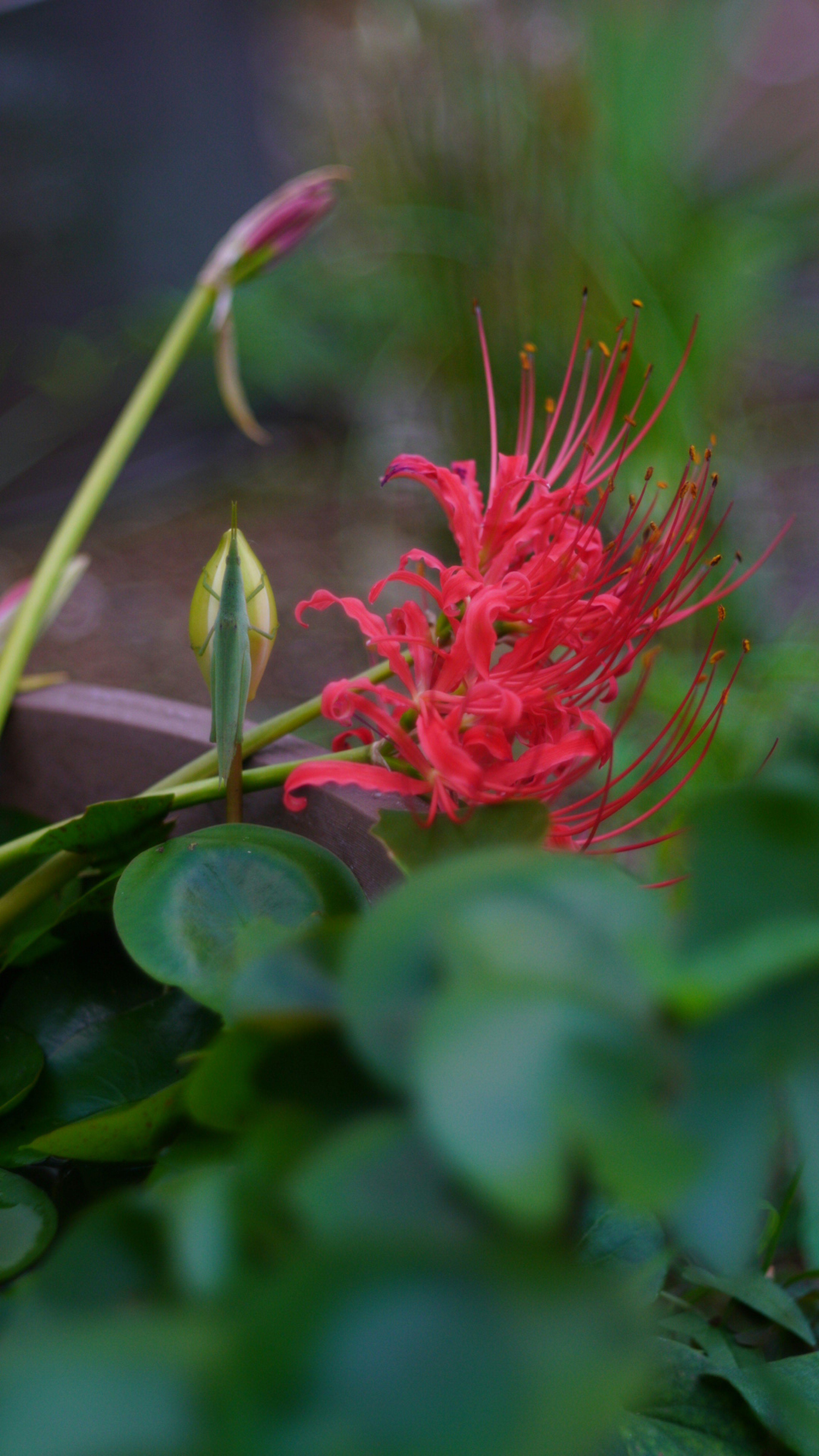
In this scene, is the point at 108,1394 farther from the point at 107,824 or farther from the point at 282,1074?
the point at 107,824

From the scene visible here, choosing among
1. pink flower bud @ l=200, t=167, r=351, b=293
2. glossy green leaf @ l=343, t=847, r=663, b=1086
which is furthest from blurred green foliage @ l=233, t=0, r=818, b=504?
glossy green leaf @ l=343, t=847, r=663, b=1086

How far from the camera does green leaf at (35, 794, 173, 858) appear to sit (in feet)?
1.05

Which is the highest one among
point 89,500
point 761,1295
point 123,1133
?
point 89,500

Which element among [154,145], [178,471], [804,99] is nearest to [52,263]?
[154,145]

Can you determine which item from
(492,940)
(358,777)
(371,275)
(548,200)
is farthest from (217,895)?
(371,275)

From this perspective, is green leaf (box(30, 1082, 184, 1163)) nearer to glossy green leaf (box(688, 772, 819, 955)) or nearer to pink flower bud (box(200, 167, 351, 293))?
glossy green leaf (box(688, 772, 819, 955))

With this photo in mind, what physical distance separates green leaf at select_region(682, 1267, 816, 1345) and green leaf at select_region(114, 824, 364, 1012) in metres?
0.17

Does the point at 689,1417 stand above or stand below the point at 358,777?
below

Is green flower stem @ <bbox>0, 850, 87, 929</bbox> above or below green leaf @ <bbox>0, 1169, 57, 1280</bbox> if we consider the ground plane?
above

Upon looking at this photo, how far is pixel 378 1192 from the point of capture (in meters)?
0.14

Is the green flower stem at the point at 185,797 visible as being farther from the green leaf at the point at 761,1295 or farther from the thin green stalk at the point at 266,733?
the green leaf at the point at 761,1295

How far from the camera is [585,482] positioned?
0.36 meters

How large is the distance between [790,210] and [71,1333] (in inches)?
63.5

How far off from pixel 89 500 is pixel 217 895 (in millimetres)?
230
